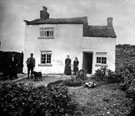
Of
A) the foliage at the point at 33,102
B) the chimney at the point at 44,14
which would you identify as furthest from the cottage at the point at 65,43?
the foliage at the point at 33,102

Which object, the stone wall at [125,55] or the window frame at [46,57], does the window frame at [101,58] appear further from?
the window frame at [46,57]

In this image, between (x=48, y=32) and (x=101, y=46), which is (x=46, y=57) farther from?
(x=101, y=46)

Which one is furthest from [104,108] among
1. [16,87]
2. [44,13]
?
[44,13]

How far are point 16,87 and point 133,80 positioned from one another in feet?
18.0

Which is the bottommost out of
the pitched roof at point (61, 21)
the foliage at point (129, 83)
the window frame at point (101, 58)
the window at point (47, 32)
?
the foliage at point (129, 83)

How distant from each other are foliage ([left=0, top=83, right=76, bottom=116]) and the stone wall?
37.0 ft

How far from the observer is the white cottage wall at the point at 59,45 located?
18.2 meters

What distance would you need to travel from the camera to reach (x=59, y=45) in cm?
1855

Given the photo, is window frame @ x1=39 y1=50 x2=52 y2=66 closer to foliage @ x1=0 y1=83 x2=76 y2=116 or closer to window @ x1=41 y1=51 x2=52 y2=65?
window @ x1=41 y1=51 x2=52 y2=65

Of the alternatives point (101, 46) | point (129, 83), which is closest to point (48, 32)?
point (101, 46)

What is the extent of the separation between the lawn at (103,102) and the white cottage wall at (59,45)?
29.5 ft

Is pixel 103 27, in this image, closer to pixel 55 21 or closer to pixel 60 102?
pixel 55 21

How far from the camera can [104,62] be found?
18000mm

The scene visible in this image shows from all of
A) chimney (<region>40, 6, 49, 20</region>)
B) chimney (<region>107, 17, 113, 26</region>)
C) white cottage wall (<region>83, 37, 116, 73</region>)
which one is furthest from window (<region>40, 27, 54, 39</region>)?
chimney (<region>107, 17, 113, 26</region>)
